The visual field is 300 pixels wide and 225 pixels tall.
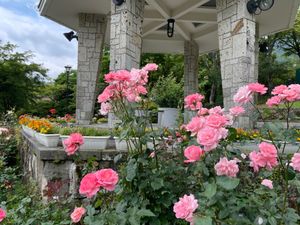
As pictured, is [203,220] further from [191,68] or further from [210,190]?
[191,68]

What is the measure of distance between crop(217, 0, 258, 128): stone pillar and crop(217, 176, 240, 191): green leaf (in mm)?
4149

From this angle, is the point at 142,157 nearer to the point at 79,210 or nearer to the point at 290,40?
the point at 79,210

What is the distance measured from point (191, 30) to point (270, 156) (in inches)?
385

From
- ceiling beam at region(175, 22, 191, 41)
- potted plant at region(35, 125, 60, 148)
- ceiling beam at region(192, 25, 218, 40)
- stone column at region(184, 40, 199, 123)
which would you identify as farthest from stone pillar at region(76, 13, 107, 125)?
potted plant at region(35, 125, 60, 148)

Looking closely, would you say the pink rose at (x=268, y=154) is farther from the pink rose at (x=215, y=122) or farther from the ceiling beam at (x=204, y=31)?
the ceiling beam at (x=204, y=31)

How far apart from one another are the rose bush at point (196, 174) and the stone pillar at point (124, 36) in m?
3.77

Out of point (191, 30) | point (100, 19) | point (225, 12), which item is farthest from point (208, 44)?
point (225, 12)

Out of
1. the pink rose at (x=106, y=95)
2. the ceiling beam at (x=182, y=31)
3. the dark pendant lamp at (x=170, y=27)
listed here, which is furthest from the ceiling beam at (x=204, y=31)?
the pink rose at (x=106, y=95)

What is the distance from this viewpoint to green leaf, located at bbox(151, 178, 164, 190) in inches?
63.0

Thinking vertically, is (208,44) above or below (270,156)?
above

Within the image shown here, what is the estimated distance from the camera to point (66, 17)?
28.4 ft

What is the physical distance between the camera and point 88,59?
27.4 ft

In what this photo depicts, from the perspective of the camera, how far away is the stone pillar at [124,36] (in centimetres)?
566

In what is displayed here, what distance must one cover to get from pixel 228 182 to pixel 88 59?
7.47m
